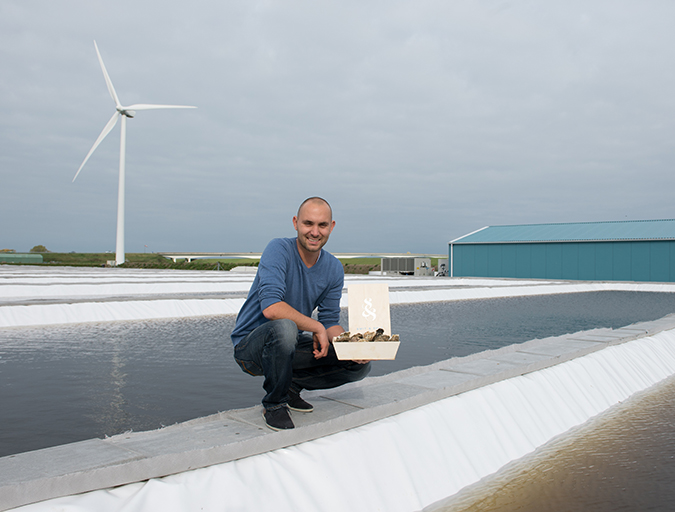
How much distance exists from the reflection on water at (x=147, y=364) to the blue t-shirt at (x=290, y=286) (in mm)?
1900

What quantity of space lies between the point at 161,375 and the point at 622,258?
34.0 m

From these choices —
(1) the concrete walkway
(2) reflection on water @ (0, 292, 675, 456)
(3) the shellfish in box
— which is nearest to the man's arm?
(3) the shellfish in box

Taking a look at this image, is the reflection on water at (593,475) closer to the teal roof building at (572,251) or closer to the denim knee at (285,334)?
the denim knee at (285,334)

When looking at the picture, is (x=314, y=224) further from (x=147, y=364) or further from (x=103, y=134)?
(x=103, y=134)

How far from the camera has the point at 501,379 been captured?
594cm

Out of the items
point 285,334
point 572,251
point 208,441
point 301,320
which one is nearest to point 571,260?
point 572,251

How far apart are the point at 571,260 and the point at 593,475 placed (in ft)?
114

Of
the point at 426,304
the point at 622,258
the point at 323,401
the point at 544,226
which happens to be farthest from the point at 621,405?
the point at 544,226

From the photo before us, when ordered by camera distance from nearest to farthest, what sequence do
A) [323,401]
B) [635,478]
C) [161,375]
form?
[635,478], [323,401], [161,375]

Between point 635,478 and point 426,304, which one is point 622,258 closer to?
point 426,304

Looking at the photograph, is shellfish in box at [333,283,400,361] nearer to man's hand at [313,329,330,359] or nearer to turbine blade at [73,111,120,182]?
man's hand at [313,329,330,359]

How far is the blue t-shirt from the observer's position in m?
3.64

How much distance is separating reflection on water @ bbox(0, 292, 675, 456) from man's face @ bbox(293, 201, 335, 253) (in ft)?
8.34

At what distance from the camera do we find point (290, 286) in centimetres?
389
